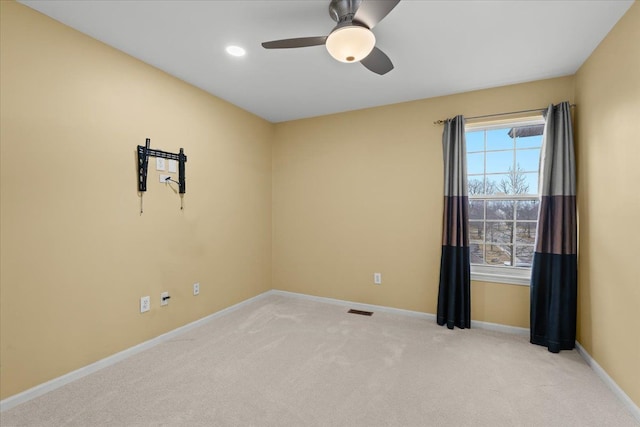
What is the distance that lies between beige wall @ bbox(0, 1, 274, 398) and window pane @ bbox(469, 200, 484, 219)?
2.98 m

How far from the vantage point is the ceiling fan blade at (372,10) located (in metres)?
1.48

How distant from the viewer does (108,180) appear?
7.62 ft

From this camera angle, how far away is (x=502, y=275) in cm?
306

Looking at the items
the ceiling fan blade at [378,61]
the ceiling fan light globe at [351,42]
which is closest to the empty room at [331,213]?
the ceiling fan light globe at [351,42]

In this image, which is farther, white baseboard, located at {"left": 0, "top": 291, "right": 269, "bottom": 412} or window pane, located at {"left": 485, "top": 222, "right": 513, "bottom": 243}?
window pane, located at {"left": 485, "top": 222, "right": 513, "bottom": 243}

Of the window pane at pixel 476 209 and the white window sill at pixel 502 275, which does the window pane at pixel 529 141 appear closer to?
the window pane at pixel 476 209

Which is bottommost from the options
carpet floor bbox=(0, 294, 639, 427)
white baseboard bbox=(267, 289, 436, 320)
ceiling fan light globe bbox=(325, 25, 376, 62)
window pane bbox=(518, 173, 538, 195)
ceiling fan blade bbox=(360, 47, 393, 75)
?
carpet floor bbox=(0, 294, 639, 427)

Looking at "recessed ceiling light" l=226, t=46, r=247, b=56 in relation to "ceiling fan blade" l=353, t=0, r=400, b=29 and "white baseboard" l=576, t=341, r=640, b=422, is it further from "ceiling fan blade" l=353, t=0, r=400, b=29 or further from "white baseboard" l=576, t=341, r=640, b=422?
"white baseboard" l=576, t=341, r=640, b=422

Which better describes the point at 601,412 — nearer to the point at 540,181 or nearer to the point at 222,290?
the point at 540,181

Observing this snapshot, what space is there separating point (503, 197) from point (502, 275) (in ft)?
2.76

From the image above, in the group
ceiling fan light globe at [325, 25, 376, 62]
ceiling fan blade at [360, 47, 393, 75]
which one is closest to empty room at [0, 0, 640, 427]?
ceiling fan light globe at [325, 25, 376, 62]

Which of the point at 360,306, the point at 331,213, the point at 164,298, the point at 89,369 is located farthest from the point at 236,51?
the point at 360,306

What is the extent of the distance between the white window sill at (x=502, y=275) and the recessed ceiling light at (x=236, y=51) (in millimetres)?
3169

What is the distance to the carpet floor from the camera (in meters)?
1.75
